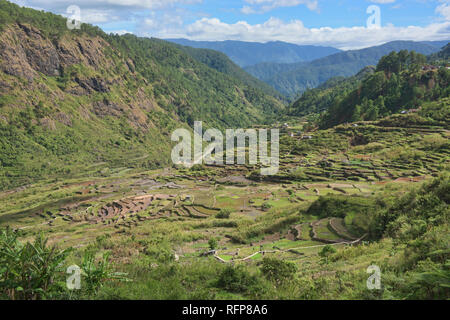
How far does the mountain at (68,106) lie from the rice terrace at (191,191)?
60cm

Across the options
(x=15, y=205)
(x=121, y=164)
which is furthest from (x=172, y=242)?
(x=121, y=164)

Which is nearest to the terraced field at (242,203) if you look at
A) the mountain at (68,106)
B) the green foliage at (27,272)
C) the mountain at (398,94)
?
the green foliage at (27,272)

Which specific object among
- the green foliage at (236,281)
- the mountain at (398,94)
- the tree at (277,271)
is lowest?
the tree at (277,271)

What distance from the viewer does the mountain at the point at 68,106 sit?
94625 mm

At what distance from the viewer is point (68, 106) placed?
11544 centimetres

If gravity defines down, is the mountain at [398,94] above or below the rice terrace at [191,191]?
above

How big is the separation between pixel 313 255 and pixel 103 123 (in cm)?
12434

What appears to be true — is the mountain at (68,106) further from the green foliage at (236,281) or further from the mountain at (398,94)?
the green foliage at (236,281)

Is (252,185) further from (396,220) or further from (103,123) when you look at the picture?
(103,123)

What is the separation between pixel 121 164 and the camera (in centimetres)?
10844

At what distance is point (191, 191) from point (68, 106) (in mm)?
84248

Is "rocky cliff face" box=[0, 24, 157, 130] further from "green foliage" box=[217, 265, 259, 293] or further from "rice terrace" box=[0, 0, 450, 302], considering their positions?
"green foliage" box=[217, 265, 259, 293]

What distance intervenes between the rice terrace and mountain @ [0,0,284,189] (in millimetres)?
602

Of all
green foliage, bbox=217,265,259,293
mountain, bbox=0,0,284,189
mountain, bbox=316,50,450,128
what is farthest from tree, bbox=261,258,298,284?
mountain, bbox=0,0,284,189
